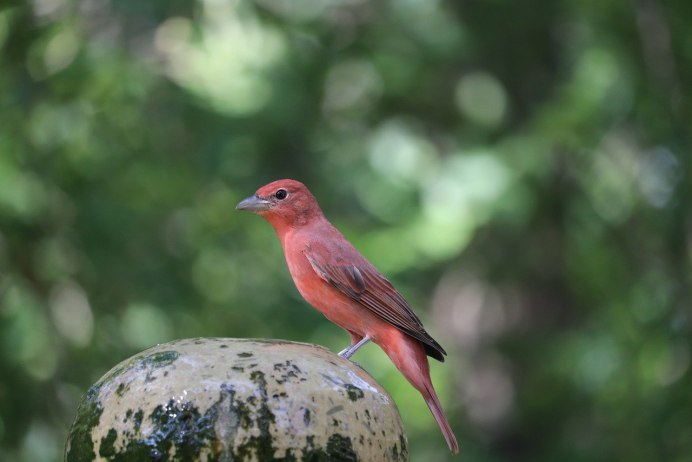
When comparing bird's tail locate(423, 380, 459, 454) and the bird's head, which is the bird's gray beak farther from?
A: bird's tail locate(423, 380, 459, 454)

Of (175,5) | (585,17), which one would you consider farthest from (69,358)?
(585,17)

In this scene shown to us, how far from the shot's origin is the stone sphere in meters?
3.04

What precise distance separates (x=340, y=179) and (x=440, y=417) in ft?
18.8

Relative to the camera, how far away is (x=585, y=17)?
10.1m

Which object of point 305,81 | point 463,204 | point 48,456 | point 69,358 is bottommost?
point 48,456

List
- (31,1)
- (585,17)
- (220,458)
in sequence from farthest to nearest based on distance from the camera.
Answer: (585,17), (31,1), (220,458)

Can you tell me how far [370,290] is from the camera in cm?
525

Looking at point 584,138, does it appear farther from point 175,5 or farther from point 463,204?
point 175,5

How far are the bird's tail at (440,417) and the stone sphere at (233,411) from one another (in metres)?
1.17

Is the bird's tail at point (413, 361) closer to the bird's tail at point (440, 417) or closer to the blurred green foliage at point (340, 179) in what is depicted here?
the bird's tail at point (440, 417)

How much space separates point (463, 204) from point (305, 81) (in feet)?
7.13

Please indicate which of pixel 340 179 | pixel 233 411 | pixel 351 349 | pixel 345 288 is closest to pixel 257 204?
pixel 345 288

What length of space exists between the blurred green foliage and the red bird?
309 centimetres

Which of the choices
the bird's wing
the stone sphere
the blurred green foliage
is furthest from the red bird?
the blurred green foliage
